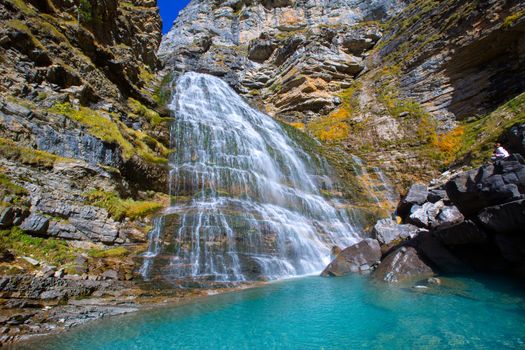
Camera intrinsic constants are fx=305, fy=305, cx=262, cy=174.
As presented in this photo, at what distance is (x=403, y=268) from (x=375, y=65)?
3069 centimetres

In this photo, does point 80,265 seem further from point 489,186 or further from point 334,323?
point 489,186

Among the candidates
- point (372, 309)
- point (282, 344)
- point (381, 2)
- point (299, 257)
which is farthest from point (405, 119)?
point (381, 2)

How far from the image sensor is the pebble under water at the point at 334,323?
5.31 meters

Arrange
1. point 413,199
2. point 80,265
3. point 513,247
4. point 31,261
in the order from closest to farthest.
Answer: point 31,261 → point 513,247 → point 80,265 → point 413,199

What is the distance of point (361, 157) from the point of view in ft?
82.1

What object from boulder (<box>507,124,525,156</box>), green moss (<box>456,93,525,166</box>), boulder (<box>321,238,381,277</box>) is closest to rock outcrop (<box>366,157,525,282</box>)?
boulder (<box>321,238,381,277</box>)

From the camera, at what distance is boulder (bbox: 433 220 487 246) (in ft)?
29.5

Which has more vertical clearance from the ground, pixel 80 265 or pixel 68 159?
pixel 68 159

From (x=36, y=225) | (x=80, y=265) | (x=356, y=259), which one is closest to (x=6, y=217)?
(x=36, y=225)

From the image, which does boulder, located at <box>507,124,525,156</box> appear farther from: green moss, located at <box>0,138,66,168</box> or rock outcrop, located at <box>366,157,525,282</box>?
green moss, located at <box>0,138,66,168</box>

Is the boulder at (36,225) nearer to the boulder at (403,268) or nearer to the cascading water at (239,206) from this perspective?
the cascading water at (239,206)

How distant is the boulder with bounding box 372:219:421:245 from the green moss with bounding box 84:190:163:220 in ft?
32.2

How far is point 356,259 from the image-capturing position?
12.7 m

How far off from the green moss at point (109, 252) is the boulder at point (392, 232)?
10446mm
